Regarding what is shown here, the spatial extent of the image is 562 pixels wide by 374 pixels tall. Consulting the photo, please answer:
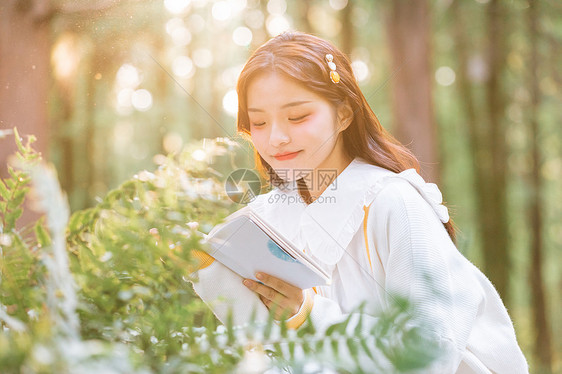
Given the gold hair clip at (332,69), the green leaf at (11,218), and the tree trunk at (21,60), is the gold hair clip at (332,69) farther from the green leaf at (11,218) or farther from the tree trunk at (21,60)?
the green leaf at (11,218)

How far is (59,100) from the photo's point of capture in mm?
2625

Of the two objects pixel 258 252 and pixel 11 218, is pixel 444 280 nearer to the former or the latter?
pixel 258 252

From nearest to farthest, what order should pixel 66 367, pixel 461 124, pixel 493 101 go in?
pixel 66 367
pixel 493 101
pixel 461 124

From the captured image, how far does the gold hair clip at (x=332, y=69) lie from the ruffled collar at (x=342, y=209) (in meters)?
0.25

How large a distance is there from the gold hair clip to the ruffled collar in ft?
0.83

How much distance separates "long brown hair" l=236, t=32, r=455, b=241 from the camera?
1.58m

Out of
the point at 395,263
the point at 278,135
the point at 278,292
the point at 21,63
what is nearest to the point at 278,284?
the point at 278,292

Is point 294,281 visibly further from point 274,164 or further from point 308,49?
point 308,49

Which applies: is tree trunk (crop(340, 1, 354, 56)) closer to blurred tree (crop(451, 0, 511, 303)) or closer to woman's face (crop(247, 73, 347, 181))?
blurred tree (crop(451, 0, 511, 303))

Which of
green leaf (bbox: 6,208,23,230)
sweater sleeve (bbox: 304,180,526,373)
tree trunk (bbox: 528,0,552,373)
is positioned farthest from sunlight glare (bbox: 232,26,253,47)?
green leaf (bbox: 6,208,23,230)

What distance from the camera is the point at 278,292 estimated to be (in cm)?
127

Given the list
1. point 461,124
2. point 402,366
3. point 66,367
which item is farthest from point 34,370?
point 461,124

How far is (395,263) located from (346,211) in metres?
0.24

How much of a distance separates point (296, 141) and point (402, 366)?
113 centimetres
